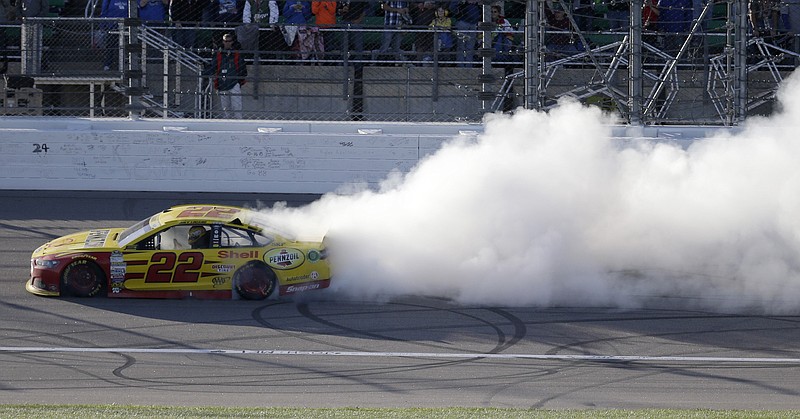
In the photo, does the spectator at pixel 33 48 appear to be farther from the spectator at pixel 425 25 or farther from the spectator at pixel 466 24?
the spectator at pixel 466 24

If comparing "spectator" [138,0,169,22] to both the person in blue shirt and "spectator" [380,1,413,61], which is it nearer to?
the person in blue shirt

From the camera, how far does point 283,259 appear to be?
35.9 feet

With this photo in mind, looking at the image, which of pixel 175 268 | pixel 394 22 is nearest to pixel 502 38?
pixel 394 22

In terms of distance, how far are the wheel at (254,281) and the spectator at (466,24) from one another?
5.77m

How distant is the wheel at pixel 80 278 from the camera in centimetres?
1094

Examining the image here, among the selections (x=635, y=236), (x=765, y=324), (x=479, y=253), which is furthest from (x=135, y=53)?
(x=765, y=324)

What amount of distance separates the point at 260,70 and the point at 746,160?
729 cm

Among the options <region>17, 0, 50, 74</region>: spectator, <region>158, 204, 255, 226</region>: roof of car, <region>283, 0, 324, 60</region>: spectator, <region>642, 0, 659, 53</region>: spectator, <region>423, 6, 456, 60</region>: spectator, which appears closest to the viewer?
<region>158, 204, 255, 226</region>: roof of car

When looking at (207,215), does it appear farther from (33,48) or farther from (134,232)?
(33,48)

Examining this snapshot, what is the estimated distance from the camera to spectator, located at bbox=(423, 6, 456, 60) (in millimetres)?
15805

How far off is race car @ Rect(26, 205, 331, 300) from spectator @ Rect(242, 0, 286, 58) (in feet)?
17.6

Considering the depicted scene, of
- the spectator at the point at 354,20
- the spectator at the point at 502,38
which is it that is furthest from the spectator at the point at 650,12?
the spectator at the point at 354,20

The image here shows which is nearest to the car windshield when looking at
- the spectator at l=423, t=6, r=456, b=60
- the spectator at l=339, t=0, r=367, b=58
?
the spectator at l=339, t=0, r=367, b=58

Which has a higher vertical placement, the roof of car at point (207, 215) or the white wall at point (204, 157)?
the white wall at point (204, 157)
